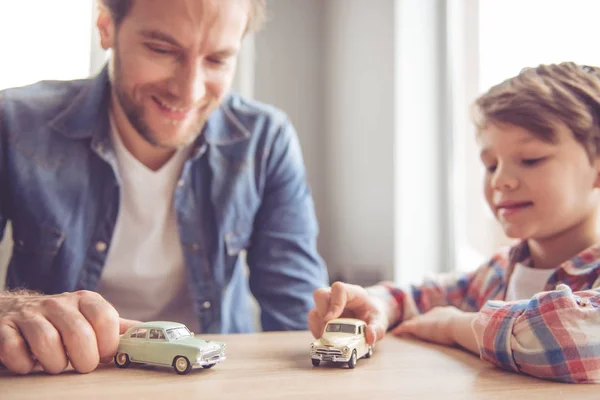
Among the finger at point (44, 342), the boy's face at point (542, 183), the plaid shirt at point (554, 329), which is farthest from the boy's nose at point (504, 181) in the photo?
the finger at point (44, 342)

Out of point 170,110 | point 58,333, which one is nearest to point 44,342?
point 58,333

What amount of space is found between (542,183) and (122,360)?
524mm

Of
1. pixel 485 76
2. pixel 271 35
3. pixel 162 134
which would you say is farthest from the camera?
pixel 271 35

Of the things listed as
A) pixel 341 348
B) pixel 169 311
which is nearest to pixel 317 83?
pixel 169 311

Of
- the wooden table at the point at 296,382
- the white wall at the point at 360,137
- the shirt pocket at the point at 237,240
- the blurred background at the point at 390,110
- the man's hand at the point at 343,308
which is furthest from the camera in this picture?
the white wall at the point at 360,137

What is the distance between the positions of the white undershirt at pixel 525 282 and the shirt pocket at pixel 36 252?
70cm

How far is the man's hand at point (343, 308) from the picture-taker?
659 millimetres

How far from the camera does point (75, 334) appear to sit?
48 cm

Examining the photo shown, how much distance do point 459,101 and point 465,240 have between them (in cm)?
34

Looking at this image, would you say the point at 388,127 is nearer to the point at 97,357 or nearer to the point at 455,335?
the point at 455,335

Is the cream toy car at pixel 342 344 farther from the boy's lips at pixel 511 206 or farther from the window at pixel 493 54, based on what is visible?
the window at pixel 493 54

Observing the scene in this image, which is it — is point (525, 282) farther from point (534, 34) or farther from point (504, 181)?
point (534, 34)

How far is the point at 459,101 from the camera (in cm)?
138

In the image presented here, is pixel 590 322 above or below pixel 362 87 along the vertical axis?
below
